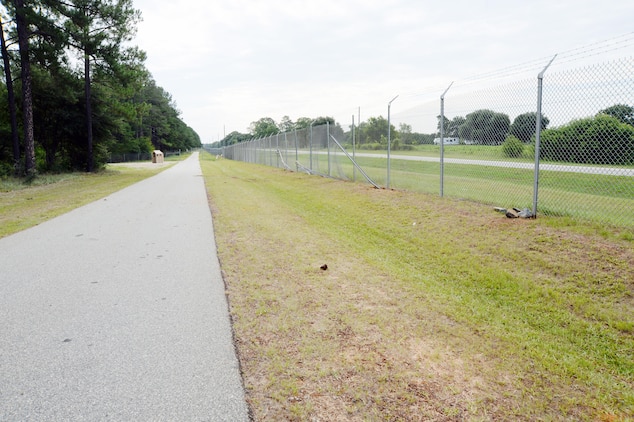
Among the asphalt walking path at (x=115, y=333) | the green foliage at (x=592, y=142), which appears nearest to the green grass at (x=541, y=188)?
the green foliage at (x=592, y=142)

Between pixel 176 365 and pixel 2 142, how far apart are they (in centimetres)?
2989

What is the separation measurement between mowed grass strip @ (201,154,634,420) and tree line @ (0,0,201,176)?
19.3 m

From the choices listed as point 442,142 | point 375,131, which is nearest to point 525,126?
point 442,142

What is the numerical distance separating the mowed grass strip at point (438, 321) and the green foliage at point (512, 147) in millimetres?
1169

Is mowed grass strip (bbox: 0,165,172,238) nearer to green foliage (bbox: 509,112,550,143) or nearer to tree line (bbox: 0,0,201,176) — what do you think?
tree line (bbox: 0,0,201,176)

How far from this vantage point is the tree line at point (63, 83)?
65.4ft

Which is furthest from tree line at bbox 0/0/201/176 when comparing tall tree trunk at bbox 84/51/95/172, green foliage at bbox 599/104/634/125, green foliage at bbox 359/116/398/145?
green foliage at bbox 599/104/634/125

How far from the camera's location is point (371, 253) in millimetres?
6355

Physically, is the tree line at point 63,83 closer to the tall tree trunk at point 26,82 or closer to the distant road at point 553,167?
the tall tree trunk at point 26,82

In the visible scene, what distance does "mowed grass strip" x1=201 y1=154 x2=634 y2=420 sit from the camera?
265 cm

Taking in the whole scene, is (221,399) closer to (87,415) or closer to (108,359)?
(87,415)

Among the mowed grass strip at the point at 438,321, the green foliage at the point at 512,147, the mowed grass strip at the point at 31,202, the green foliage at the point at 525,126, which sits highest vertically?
the green foliage at the point at 525,126

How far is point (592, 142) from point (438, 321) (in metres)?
4.07

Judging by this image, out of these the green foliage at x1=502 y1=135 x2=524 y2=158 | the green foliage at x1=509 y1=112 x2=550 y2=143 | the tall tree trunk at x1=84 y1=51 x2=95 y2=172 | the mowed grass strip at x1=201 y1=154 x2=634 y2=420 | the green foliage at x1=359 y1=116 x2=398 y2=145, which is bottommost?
the mowed grass strip at x1=201 y1=154 x2=634 y2=420
